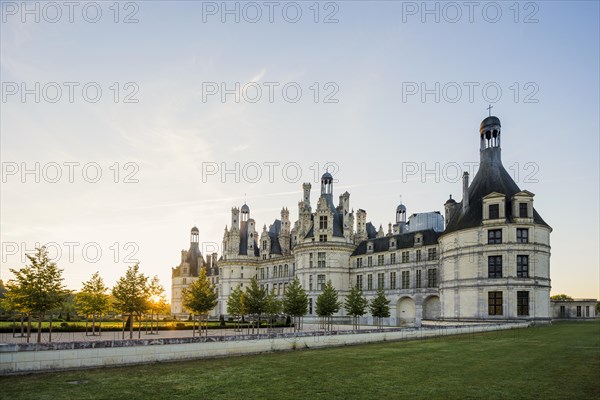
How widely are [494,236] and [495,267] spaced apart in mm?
3156

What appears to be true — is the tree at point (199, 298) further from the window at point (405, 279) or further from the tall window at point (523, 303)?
the window at point (405, 279)

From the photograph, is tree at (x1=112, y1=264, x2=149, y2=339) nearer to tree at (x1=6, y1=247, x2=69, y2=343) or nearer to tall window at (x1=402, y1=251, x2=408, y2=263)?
tree at (x1=6, y1=247, x2=69, y2=343)

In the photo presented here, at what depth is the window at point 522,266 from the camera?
46.4 metres

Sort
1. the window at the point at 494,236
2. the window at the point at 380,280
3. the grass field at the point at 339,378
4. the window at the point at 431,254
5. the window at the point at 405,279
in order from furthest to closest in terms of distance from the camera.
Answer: the window at the point at 380,280 → the window at the point at 405,279 → the window at the point at 431,254 → the window at the point at 494,236 → the grass field at the point at 339,378

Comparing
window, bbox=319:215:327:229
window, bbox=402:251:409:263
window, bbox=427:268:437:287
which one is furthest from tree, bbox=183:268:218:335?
window, bbox=319:215:327:229

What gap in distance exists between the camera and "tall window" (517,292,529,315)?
4609cm

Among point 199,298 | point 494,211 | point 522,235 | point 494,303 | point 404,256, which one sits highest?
point 494,211

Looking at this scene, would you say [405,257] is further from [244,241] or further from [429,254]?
[244,241]

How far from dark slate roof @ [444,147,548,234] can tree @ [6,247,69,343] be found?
39189mm

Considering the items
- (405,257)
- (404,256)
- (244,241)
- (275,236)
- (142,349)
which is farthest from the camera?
(275,236)

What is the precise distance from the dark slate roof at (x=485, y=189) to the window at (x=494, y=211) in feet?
3.09

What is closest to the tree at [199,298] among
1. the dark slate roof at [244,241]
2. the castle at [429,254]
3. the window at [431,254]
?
the castle at [429,254]

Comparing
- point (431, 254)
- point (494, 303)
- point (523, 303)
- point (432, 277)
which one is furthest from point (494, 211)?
point (432, 277)

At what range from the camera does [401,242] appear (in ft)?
207
